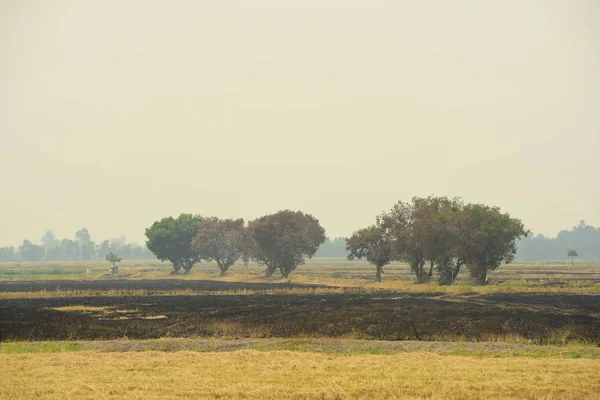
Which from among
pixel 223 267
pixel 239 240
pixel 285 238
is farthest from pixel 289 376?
pixel 223 267

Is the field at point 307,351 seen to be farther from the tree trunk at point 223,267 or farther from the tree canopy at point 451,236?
the tree trunk at point 223,267

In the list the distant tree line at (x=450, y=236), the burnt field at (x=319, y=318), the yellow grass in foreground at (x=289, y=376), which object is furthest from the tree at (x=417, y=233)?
the yellow grass in foreground at (x=289, y=376)

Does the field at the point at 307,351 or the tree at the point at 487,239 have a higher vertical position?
the tree at the point at 487,239

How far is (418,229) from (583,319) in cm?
5324

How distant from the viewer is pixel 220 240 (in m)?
159

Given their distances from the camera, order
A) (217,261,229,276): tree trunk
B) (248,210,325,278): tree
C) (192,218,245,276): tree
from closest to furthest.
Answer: (248,210,325,278): tree < (192,218,245,276): tree < (217,261,229,276): tree trunk

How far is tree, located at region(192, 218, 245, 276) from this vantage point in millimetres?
157875

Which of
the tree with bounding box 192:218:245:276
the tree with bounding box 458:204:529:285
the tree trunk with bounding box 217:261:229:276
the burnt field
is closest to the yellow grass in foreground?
the burnt field

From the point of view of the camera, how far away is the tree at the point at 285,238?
137750 millimetres

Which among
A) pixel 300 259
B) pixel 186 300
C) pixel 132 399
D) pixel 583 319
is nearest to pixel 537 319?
pixel 583 319

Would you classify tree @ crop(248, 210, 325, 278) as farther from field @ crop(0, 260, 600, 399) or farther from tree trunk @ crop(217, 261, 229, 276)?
field @ crop(0, 260, 600, 399)

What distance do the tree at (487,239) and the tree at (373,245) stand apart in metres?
19.1

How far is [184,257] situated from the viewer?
174 metres

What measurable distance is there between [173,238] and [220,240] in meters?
15.2
